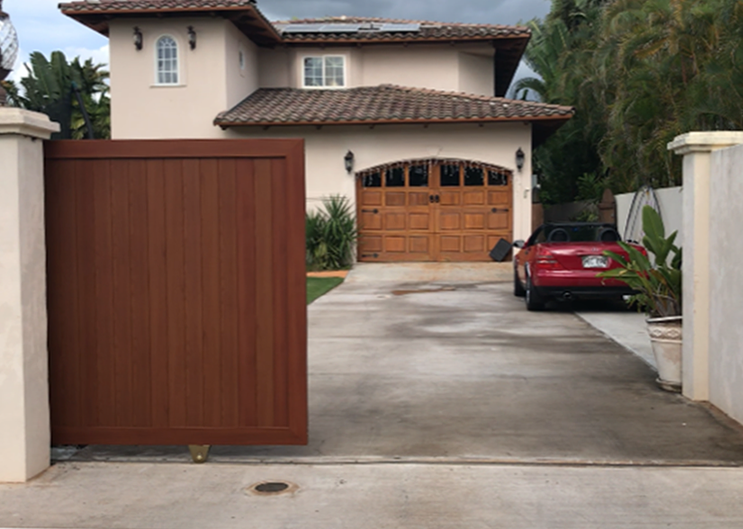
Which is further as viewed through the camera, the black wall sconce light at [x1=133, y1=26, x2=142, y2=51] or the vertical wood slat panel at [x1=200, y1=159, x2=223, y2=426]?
the black wall sconce light at [x1=133, y1=26, x2=142, y2=51]

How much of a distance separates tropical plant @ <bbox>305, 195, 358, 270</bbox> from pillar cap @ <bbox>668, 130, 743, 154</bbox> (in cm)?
1518

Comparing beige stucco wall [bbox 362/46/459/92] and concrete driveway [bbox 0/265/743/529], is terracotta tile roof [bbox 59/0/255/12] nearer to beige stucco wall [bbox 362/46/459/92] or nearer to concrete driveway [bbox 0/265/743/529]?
beige stucco wall [bbox 362/46/459/92]

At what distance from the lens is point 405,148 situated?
23.0m

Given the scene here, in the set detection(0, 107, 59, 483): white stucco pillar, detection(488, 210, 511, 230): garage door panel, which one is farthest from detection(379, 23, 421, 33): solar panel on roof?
detection(0, 107, 59, 483): white stucco pillar

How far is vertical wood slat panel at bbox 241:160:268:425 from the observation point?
5.69 metres

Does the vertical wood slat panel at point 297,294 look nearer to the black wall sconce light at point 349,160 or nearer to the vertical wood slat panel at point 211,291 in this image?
the vertical wood slat panel at point 211,291

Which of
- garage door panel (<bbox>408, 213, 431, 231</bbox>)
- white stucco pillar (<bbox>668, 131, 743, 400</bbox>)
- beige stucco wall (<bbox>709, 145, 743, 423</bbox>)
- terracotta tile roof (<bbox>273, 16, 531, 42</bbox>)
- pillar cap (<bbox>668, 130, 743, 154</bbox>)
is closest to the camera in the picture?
beige stucco wall (<bbox>709, 145, 743, 423</bbox>)

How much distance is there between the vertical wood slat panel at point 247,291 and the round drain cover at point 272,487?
20.9 inches

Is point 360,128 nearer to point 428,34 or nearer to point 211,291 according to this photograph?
point 428,34

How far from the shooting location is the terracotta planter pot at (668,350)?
788 centimetres

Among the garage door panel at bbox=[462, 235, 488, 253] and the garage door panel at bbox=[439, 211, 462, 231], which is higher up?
the garage door panel at bbox=[439, 211, 462, 231]

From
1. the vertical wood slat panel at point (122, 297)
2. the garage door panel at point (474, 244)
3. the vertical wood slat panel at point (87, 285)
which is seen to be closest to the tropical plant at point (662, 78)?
the garage door panel at point (474, 244)

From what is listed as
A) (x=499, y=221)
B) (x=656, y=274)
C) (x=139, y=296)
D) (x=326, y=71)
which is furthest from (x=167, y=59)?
(x=139, y=296)

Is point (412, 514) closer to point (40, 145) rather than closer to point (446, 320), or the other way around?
point (40, 145)
